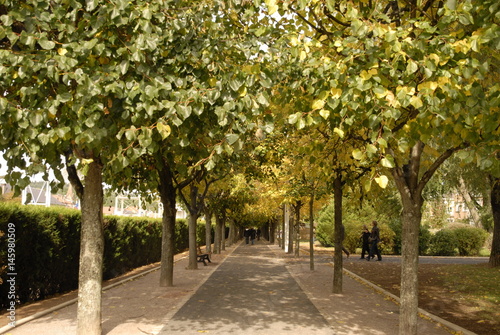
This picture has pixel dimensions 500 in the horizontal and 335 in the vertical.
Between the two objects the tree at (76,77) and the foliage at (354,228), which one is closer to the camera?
the tree at (76,77)

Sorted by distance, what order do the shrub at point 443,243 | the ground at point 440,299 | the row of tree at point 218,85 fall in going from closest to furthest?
1. the row of tree at point 218,85
2. the ground at point 440,299
3. the shrub at point 443,243

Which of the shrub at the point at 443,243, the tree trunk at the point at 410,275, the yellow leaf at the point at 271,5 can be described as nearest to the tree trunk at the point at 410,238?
the tree trunk at the point at 410,275

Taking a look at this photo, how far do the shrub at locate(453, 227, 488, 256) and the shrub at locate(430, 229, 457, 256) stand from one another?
1.22ft

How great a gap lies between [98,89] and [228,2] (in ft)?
7.08

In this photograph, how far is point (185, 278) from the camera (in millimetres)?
15273

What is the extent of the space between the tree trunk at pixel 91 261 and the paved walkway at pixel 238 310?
56 centimetres

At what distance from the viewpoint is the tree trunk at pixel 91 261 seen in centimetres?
696

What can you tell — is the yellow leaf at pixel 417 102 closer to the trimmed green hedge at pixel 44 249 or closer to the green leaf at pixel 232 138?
the green leaf at pixel 232 138

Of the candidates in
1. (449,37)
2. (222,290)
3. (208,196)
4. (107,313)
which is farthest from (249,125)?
(208,196)

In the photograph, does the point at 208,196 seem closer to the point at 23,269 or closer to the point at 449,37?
the point at 23,269

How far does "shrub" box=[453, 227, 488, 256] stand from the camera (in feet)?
101

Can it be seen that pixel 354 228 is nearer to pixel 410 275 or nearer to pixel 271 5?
pixel 410 275

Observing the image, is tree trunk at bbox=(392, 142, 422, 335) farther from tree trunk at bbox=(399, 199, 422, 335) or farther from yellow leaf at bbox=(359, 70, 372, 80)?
yellow leaf at bbox=(359, 70, 372, 80)

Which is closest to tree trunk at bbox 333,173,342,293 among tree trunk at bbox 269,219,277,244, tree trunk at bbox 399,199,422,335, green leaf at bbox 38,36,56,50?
tree trunk at bbox 399,199,422,335
